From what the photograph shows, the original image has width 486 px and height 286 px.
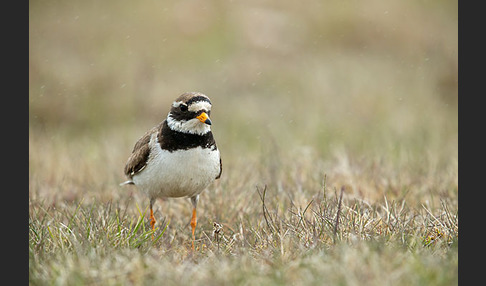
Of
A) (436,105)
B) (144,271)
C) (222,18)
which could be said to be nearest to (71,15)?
(222,18)

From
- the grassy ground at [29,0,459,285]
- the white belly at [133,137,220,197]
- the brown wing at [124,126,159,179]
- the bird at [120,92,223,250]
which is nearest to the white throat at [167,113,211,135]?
the bird at [120,92,223,250]

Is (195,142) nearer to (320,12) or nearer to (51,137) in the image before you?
(51,137)

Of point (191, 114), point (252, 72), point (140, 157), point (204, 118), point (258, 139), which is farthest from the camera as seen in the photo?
point (252, 72)

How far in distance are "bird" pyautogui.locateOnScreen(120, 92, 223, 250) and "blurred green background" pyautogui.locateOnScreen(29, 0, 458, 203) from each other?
3.51 meters

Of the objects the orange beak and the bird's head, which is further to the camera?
the bird's head

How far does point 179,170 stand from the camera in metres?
6.15

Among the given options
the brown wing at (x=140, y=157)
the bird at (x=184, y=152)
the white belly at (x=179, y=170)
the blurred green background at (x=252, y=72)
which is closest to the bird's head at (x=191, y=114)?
the bird at (x=184, y=152)

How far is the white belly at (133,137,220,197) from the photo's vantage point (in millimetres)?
6145

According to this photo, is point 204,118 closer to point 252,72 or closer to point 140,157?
point 140,157

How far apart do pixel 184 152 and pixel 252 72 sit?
805 centimetres

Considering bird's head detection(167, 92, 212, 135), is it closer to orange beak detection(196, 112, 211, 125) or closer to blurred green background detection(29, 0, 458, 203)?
orange beak detection(196, 112, 211, 125)

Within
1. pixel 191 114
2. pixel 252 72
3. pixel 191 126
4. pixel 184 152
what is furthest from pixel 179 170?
pixel 252 72

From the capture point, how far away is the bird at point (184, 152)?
19.9 ft

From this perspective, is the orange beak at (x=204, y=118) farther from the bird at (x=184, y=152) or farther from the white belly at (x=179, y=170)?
the white belly at (x=179, y=170)
